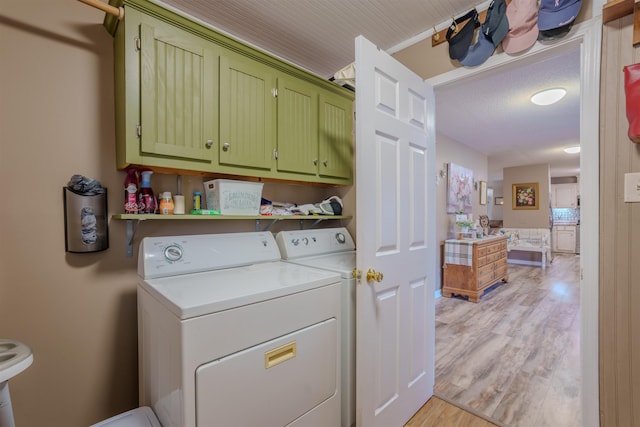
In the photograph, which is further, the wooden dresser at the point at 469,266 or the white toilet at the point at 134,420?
the wooden dresser at the point at 469,266

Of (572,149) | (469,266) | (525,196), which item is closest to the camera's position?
(469,266)

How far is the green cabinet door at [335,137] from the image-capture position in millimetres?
2092

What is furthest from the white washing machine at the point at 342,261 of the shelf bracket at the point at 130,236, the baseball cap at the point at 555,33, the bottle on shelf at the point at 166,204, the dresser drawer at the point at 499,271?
the dresser drawer at the point at 499,271

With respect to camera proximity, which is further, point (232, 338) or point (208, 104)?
point (208, 104)

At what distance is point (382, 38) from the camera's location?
2000 mm

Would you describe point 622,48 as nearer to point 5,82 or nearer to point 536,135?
point 5,82

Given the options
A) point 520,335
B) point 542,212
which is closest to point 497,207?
point 542,212

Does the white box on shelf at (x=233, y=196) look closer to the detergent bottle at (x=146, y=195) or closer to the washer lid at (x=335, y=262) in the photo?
the detergent bottle at (x=146, y=195)

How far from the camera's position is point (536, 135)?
4496 mm

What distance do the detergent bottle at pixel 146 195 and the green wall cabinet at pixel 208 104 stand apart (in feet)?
0.36

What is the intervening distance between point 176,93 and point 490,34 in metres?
1.71

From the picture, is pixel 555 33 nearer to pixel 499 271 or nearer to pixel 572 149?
pixel 499 271

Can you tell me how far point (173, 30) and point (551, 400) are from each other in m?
3.10

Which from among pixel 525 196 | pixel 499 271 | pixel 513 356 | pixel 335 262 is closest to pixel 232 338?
pixel 335 262
